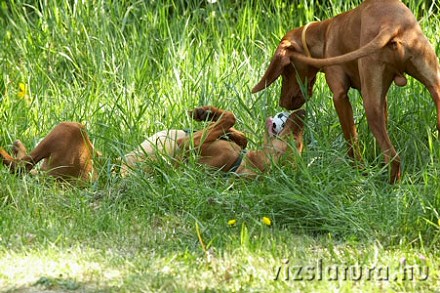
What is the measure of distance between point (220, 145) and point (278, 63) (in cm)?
61

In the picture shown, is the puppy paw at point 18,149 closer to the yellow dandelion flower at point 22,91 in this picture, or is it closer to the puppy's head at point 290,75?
the yellow dandelion flower at point 22,91

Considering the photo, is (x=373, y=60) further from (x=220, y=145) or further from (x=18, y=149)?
(x=18, y=149)

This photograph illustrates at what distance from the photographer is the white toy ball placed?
609 centimetres

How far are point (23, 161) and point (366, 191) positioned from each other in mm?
2086

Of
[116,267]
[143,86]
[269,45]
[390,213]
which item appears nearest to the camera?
[116,267]

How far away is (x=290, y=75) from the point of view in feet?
20.8

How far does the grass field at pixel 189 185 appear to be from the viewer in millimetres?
4582

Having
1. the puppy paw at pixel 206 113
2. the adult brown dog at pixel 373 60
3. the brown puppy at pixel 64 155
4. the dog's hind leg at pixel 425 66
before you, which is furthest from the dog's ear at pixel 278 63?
the brown puppy at pixel 64 155

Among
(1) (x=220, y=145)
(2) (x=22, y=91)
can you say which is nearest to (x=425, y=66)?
(1) (x=220, y=145)

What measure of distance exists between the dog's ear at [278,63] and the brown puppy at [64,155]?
108 cm

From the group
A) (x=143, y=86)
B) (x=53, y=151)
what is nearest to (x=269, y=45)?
(x=143, y=86)

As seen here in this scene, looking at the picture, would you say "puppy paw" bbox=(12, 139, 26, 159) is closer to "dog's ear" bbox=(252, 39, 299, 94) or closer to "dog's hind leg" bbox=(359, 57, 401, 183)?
"dog's ear" bbox=(252, 39, 299, 94)

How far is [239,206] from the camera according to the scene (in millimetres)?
5395

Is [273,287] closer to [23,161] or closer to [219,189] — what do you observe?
[219,189]
